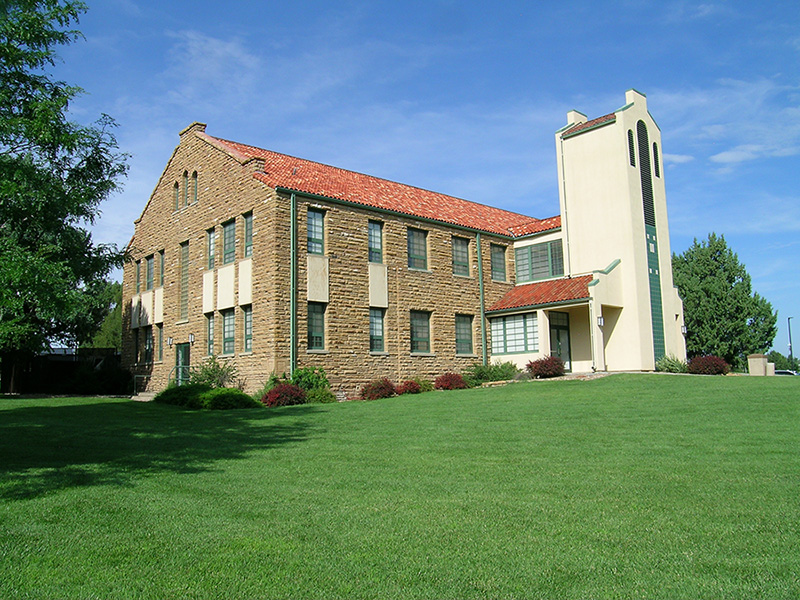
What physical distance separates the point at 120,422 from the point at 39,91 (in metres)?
7.31

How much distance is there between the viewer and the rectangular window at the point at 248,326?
23052 mm

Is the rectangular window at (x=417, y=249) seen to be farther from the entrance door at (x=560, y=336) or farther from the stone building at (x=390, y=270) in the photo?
the entrance door at (x=560, y=336)

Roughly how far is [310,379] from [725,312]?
27893 millimetres

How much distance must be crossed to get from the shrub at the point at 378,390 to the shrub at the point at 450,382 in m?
2.47

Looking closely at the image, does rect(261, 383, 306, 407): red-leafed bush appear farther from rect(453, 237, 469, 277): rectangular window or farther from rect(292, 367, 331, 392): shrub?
rect(453, 237, 469, 277): rectangular window

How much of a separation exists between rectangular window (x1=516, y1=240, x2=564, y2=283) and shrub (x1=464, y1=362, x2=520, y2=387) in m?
4.87

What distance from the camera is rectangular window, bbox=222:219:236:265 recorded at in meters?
24.6

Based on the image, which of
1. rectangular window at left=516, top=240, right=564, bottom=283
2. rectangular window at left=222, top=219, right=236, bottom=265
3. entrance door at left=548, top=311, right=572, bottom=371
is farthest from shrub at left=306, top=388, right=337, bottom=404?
rectangular window at left=516, top=240, right=564, bottom=283

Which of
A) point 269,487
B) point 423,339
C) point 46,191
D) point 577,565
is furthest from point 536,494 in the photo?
point 423,339

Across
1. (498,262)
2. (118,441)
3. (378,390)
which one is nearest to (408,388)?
(378,390)

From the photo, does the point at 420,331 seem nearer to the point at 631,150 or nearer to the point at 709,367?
the point at 709,367

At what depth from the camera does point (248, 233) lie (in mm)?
23812

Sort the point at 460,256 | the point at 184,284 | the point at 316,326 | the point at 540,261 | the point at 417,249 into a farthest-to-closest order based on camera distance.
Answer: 1. the point at 540,261
2. the point at 460,256
3. the point at 184,284
4. the point at 417,249
5. the point at 316,326

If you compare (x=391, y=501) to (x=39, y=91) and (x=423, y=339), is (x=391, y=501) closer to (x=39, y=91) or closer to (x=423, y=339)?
(x=39, y=91)
